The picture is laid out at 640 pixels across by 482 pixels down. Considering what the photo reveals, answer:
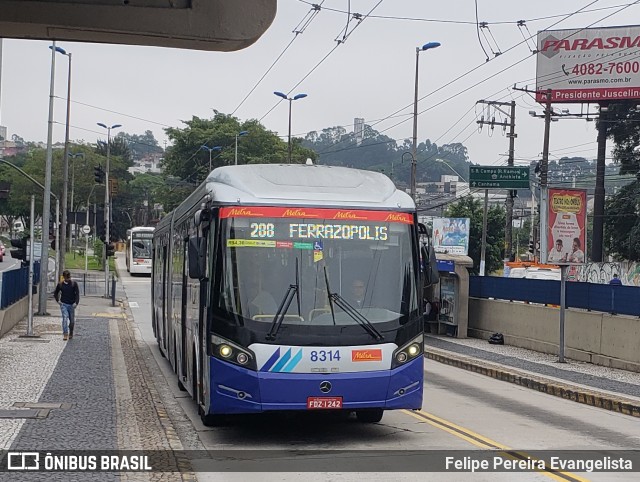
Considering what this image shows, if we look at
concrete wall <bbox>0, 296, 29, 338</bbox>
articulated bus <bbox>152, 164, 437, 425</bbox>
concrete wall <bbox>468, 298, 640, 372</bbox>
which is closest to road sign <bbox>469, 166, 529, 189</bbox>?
concrete wall <bbox>468, 298, 640, 372</bbox>

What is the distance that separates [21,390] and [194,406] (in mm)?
2795

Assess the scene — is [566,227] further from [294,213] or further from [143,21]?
[143,21]

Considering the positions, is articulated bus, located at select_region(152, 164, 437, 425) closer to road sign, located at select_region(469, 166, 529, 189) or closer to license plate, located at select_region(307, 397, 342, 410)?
license plate, located at select_region(307, 397, 342, 410)

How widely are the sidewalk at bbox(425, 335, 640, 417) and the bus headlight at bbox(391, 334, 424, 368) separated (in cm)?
535

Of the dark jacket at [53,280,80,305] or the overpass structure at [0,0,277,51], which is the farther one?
the dark jacket at [53,280,80,305]

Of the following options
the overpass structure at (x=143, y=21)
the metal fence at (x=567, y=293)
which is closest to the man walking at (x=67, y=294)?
the metal fence at (x=567, y=293)

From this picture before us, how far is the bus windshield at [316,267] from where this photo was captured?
434 inches

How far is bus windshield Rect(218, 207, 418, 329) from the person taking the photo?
36.2ft

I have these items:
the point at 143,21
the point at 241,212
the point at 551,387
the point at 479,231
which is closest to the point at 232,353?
the point at 241,212

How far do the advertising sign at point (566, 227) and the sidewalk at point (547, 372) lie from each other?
8.15 ft

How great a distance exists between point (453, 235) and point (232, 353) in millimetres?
44469

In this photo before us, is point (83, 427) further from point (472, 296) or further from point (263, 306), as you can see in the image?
point (472, 296)

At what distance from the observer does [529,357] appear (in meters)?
24.9

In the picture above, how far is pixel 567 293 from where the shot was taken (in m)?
25.1
